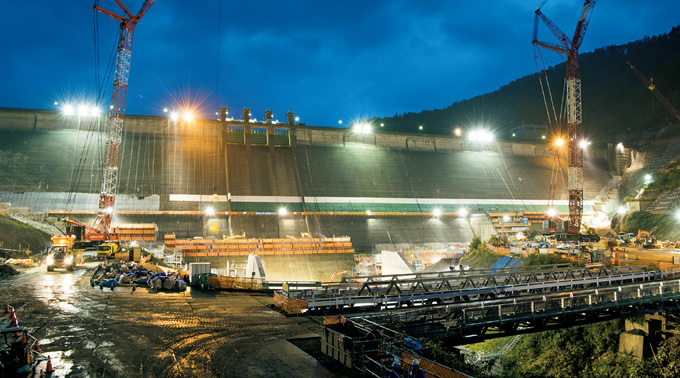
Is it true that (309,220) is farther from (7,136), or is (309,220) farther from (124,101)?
(7,136)

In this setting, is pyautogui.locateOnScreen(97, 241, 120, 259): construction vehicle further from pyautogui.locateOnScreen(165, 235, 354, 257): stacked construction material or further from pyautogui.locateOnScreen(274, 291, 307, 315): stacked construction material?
pyautogui.locateOnScreen(274, 291, 307, 315): stacked construction material

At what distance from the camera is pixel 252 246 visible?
148ft

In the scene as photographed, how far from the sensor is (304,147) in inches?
2581

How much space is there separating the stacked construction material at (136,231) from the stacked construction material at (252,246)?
2312 mm

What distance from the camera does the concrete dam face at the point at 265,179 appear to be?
49.9m

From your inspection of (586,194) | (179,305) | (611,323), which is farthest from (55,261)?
(586,194)

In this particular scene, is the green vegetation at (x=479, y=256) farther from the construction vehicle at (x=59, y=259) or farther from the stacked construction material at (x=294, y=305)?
the construction vehicle at (x=59, y=259)

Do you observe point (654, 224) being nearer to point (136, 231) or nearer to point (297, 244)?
point (297, 244)

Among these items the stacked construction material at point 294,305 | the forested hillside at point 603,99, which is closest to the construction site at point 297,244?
the stacked construction material at point 294,305

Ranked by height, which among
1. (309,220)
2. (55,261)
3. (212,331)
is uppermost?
(309,220)

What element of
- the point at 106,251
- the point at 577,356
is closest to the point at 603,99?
the point at 577,356

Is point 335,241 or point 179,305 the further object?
point 335,241

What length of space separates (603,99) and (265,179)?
11012cm

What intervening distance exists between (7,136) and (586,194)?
270 feet
